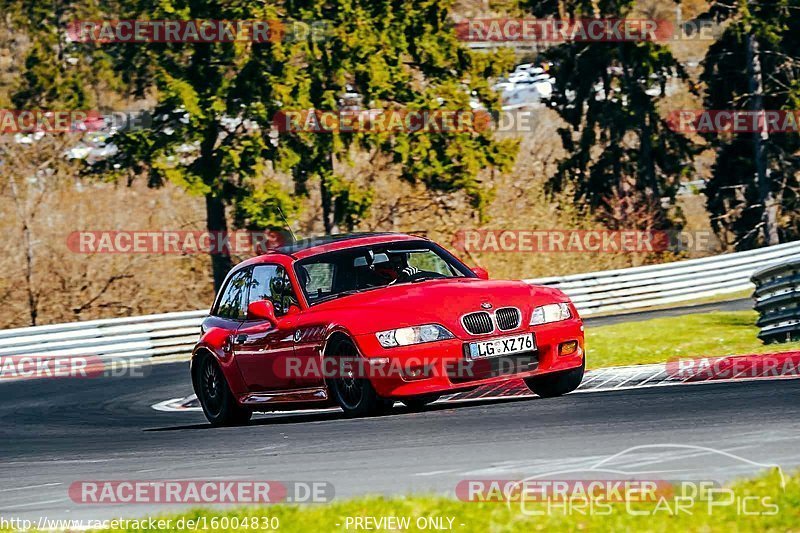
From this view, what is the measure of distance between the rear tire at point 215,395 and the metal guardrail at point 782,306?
6671 mm

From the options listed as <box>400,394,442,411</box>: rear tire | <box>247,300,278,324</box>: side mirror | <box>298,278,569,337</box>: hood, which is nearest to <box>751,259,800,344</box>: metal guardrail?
<box>298,278,569,337</box>: hood

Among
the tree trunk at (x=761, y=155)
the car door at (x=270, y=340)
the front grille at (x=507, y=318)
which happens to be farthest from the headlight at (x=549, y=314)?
the tree trunk at (x=761, y=155)

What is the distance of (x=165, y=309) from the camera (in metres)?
36.0

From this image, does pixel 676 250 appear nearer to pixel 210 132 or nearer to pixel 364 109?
pixel 364 109

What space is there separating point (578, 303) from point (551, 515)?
22.9 meters

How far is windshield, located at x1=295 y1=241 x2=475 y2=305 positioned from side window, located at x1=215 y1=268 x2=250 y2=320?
1.04 m

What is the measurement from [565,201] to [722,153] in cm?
563

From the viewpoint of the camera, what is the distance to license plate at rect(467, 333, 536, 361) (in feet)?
34.1

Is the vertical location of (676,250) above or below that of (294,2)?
below

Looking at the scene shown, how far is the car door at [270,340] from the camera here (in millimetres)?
11500

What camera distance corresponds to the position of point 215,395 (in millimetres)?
12758

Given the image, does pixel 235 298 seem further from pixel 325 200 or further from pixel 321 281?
pixel 325 200

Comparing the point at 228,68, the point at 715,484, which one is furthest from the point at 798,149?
the point at 715,484

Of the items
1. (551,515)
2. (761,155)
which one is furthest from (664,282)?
(551,515)
